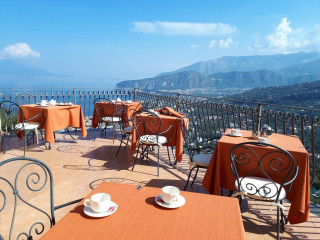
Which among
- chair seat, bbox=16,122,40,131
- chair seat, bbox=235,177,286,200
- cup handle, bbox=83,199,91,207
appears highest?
cup handle, bbox=83,199,91,207

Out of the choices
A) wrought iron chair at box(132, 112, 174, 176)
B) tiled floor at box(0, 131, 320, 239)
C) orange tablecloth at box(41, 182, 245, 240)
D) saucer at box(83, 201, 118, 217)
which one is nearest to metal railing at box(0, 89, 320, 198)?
tiled floor at box(0, 131, 320, 239)

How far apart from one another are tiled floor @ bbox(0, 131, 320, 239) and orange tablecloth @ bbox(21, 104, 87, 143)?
48 cm

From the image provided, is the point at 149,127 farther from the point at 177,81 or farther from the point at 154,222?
the point at 177,81

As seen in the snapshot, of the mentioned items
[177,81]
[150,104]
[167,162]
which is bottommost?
[167,162]

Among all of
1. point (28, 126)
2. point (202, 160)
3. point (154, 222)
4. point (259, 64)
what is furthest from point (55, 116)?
point (259, 64)

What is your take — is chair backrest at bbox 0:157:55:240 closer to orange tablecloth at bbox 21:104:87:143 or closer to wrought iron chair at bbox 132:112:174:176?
orange tablecloth at bbox 21:104:87:143

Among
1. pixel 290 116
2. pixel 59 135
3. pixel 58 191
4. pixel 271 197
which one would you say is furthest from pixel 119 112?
pixel 271 197

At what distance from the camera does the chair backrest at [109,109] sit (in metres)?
5.43

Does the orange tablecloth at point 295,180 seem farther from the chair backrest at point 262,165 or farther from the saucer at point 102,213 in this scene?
the saucer at point 102,213

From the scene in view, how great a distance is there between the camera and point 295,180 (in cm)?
216

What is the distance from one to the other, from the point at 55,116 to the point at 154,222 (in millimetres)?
4092

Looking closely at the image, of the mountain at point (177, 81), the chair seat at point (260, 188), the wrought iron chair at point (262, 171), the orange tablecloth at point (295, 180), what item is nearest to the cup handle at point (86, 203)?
the wrought iron chair at point (262, 171)

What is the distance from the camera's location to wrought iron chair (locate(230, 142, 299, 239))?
2002mm

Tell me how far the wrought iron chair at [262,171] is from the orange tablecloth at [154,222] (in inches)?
39.6
